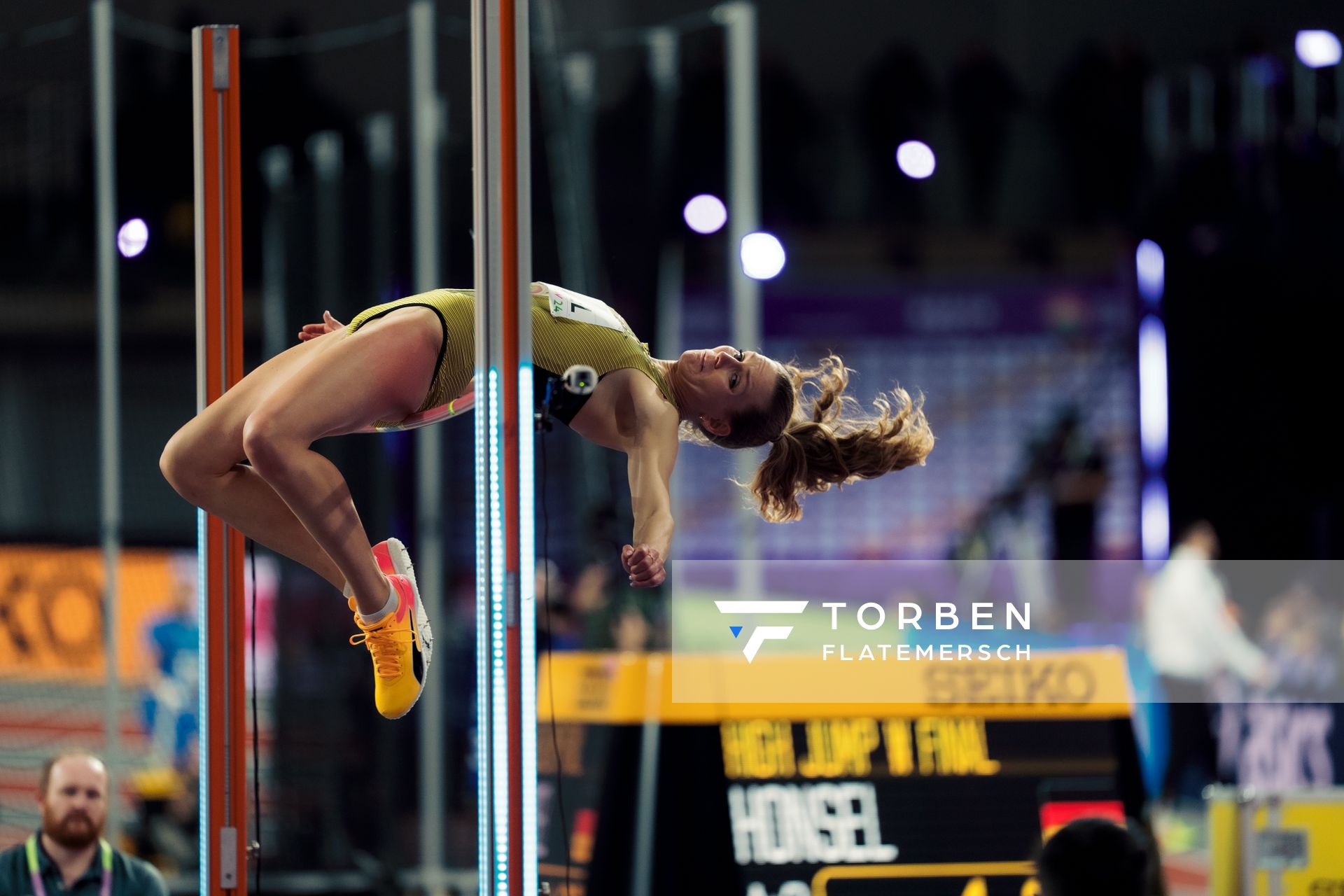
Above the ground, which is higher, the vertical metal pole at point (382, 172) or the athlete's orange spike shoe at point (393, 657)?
the vertical metal pole at point (382, 172)

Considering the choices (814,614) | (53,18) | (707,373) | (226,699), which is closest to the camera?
(707,373)

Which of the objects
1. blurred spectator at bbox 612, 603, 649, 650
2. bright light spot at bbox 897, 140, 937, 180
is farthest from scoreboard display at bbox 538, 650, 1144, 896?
bright light spot at bbox 897, 140, 937, 180

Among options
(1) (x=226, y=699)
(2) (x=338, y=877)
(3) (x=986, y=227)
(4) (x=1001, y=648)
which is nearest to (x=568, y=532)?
(2) (x=338, y=877)

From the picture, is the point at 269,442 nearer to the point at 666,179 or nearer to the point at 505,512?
the point at 505,512

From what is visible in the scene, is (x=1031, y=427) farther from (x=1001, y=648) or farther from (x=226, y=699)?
(x=226, y=699)

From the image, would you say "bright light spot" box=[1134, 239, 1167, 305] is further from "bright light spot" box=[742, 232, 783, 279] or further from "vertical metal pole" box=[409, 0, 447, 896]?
"vertical metal pole" box=[409, 0, 447, 896]

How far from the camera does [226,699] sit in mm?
3363

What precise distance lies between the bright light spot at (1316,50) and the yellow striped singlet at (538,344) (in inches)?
287

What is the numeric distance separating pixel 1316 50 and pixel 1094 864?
8.05 m

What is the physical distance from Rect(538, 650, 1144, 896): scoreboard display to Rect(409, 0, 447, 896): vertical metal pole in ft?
2.62

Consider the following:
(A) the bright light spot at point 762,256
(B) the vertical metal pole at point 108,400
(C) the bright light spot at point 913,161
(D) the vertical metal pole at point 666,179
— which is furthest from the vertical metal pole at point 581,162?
(C) the bright light spot at point 913,161

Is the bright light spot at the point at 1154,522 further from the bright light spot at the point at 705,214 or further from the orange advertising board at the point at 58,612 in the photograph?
the orange advertising board at the point at 58,612

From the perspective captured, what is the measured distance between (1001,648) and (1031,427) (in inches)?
160

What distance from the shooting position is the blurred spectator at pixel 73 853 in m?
3.76
